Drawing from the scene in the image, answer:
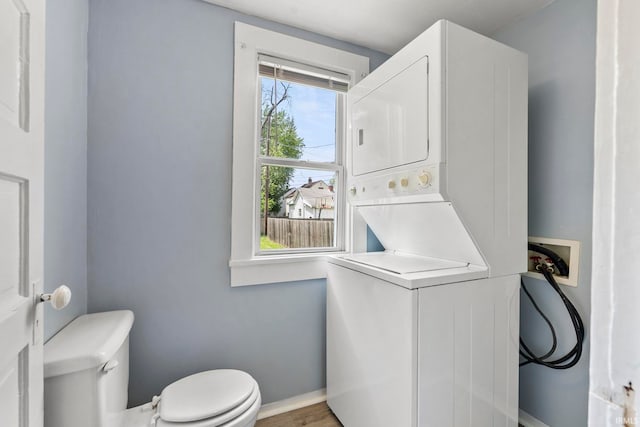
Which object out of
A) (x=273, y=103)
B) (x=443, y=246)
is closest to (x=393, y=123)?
(x=443, y=246)

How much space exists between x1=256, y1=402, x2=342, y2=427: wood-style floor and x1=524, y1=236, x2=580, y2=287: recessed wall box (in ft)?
5.06

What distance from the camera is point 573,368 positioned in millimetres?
1571

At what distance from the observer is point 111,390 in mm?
1160

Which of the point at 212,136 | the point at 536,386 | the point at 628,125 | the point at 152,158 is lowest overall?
the point at 536,386

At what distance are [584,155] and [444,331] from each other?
4.00ft

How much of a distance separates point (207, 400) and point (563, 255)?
2003 millimetres

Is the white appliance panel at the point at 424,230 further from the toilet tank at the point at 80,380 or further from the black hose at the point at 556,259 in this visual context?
the toilet tank at the point at 80,380

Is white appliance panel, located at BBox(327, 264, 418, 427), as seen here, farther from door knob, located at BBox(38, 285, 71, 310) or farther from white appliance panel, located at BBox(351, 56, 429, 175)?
door knob, located at BBox(38, 285, 71, 310)

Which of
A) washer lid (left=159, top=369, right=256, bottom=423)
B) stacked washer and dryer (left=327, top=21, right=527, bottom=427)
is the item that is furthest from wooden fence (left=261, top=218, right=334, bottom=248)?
washer lid (left=159, top=369, right=256, bottom=423)

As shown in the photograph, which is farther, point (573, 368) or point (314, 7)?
point (314, 7)

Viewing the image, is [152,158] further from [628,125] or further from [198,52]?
[628,125]

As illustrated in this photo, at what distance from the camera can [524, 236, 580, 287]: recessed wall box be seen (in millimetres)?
1552

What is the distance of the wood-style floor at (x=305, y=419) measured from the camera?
1771mm

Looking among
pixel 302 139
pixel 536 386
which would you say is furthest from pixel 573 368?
pixel 302 139
